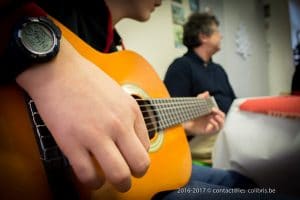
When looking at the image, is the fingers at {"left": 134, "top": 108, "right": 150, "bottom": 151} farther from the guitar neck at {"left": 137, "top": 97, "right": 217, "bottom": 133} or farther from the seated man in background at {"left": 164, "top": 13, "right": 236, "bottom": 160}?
the seated man in background at {"left": 164, "top": 13, "right": 236, "bottom": 160}

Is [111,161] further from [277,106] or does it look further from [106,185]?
[277,106]

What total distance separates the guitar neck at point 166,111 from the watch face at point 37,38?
21 cm

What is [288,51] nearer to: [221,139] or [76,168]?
[221,139]

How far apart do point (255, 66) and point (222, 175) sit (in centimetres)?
170

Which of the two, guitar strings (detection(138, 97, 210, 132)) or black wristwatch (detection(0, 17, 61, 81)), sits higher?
black wristwatch (detection(0, 17, 61, 81))

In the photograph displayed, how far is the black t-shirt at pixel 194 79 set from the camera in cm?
133

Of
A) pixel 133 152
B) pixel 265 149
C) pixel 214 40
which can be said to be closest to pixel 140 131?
pixel 133 152

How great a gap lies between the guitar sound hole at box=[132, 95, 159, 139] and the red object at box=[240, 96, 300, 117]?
351 millimetres

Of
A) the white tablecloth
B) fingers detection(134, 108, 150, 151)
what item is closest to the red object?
the white tablecloth

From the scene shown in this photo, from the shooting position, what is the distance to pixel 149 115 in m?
0.50

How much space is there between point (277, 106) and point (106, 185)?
0.53 m

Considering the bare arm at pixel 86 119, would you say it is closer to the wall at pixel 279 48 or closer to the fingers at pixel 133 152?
the fingers at pixel 133 152

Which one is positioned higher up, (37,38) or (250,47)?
(37,38)

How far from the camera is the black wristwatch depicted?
0.27 meters
